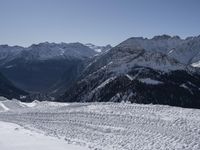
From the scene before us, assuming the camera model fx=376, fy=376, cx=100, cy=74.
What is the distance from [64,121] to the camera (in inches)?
1296

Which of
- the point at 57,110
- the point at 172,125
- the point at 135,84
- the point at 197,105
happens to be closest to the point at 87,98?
the point at 135,84

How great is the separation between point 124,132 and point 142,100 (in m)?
140

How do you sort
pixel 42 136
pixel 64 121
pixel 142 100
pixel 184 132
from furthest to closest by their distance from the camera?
pixel 142 100 < pixel 64 121 < pixel 42 136 < pixel 184 132

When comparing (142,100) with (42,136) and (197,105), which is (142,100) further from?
(42,136)

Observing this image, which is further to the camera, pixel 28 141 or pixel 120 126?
pixel 120 126

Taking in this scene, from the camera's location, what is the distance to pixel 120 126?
1124 inches

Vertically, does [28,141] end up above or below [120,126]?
below

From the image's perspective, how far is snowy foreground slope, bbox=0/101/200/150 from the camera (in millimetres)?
23641

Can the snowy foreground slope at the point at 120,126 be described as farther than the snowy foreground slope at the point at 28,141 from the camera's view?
Yes

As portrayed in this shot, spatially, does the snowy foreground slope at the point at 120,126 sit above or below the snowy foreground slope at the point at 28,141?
above

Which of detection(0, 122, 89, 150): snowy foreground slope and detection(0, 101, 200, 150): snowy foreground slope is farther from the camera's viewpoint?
detection(0, 101, 200, 150): snowy foreground slope

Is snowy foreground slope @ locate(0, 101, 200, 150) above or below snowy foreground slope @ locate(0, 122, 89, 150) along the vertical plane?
above

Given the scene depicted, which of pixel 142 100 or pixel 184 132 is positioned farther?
pixel 142 100

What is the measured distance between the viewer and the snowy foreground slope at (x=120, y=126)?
931 inches
